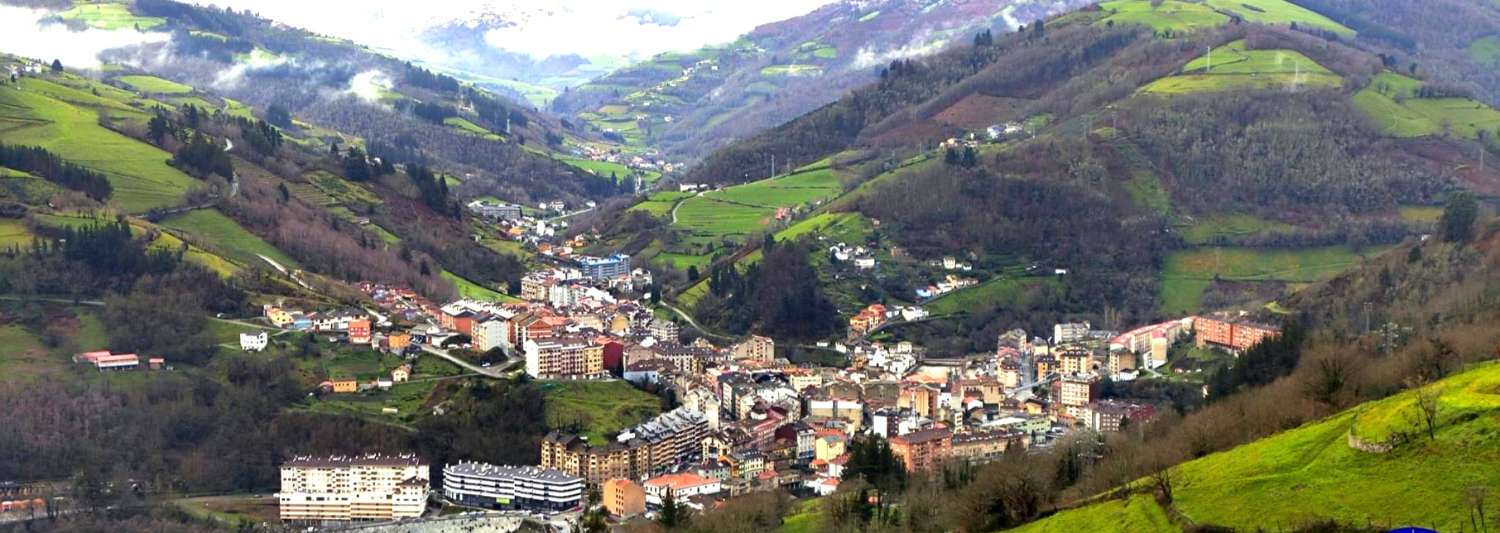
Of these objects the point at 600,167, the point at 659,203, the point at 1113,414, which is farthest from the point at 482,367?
the point at 600,167

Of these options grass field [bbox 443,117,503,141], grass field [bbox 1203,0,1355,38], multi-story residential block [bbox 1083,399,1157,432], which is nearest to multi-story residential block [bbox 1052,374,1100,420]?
multi-story residential block [bbox 1083,399,1157,432]

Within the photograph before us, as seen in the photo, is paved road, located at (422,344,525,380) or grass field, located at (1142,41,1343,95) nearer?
paved road, located at (422,344,525,380)

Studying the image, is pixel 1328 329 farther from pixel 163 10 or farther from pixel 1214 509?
pixel 163 10

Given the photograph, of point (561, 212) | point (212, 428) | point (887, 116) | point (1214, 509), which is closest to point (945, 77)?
point (887, 116)

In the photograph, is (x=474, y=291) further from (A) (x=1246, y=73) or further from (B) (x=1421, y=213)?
(A) (x=1246, y=73)

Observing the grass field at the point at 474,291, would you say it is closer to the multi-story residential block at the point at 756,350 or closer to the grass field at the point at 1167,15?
the multi-story residential block at the point at 756,350

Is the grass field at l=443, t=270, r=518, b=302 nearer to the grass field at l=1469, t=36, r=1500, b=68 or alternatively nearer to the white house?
the white house
